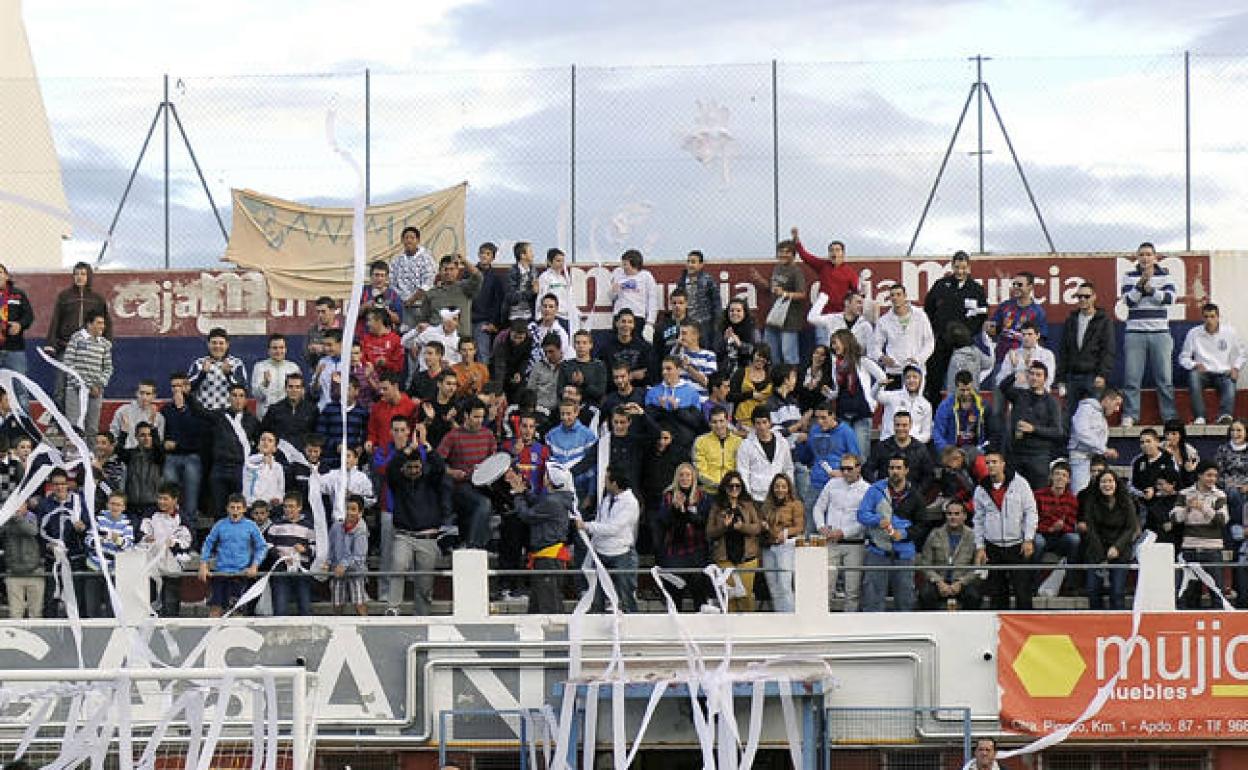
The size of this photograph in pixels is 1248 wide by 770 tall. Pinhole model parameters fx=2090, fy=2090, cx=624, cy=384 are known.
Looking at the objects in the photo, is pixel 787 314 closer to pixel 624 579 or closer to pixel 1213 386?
pixel 624 579

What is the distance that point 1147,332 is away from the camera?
19.4 meters

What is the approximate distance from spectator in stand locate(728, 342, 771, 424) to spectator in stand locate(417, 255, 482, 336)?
2.94 meters

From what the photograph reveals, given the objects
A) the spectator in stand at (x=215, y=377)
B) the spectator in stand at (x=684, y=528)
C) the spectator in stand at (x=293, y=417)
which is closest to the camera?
the spectator in stand at (x=684, y=528)

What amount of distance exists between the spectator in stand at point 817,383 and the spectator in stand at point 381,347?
138 inches

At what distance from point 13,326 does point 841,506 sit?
8093mm

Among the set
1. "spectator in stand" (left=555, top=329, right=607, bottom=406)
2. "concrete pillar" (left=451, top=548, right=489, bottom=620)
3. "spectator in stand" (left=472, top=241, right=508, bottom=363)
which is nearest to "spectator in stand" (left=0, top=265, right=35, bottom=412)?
"spectator in stand" (left=472, top=241, right=508, bottom=363)

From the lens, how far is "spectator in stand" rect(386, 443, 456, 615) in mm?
16562

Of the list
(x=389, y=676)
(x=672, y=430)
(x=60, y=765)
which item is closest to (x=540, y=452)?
(x=672, y=430)

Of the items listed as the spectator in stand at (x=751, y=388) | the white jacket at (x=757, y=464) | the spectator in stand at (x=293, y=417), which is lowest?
the white jacket at (x=757, y=464)

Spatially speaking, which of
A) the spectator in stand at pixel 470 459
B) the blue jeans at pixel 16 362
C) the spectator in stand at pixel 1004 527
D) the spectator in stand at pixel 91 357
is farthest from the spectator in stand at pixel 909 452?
the blue jeans at pixel 16 362

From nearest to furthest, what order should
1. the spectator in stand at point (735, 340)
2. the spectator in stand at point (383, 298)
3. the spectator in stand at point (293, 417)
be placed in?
the spectator in stand at point (293, 417)
the spectator in stand at point (735, 340)
the spectator in stand at point (383, 298)

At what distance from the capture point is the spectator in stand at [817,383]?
58.0 ft

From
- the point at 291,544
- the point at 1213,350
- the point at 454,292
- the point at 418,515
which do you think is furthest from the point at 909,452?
the point at 291,544

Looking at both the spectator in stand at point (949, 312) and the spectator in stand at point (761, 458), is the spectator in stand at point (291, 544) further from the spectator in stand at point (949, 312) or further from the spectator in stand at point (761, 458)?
the spectator in stand at point (949, 312)
